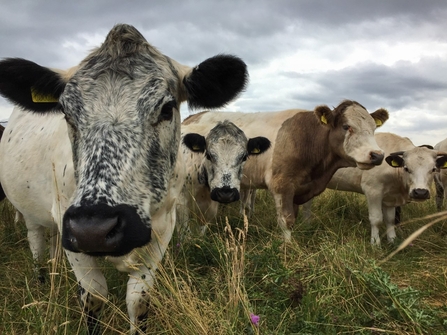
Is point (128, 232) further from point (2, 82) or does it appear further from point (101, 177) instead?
point (2, 82)

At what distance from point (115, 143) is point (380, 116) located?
19.0 feet

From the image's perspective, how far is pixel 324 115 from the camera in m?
6.48

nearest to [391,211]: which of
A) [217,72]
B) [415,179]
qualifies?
[415,179]

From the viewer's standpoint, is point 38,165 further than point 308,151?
No

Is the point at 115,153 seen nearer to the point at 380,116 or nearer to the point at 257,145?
the point at 257,145

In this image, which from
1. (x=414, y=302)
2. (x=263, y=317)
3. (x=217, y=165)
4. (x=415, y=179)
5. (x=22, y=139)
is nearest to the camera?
(x=414, y=302)

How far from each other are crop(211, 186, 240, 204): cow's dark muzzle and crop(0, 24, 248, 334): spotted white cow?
72.2 inches

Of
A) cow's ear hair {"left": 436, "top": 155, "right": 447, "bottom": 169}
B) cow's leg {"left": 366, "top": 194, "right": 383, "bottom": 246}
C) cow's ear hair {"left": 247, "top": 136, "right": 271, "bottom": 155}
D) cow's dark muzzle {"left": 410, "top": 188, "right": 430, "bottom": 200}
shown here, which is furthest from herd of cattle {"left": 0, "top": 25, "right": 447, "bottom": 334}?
cow's ear hair {"left": 436, "top": 155, "right": 447, "bottom": 169}

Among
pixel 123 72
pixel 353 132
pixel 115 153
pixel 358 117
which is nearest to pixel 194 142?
pixel 353 132

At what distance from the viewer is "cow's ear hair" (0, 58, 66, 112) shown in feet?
9.52

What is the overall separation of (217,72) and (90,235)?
5.21 ft

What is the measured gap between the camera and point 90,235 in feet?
6.17

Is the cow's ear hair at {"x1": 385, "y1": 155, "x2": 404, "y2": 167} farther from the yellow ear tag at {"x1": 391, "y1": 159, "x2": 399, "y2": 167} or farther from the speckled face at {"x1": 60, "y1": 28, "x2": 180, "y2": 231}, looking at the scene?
the speckled face at {"x1": 60, "y1": 28, "x2": 180, "y2": 231}

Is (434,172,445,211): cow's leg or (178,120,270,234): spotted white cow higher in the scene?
(178,120,270,234): spotted white cow
